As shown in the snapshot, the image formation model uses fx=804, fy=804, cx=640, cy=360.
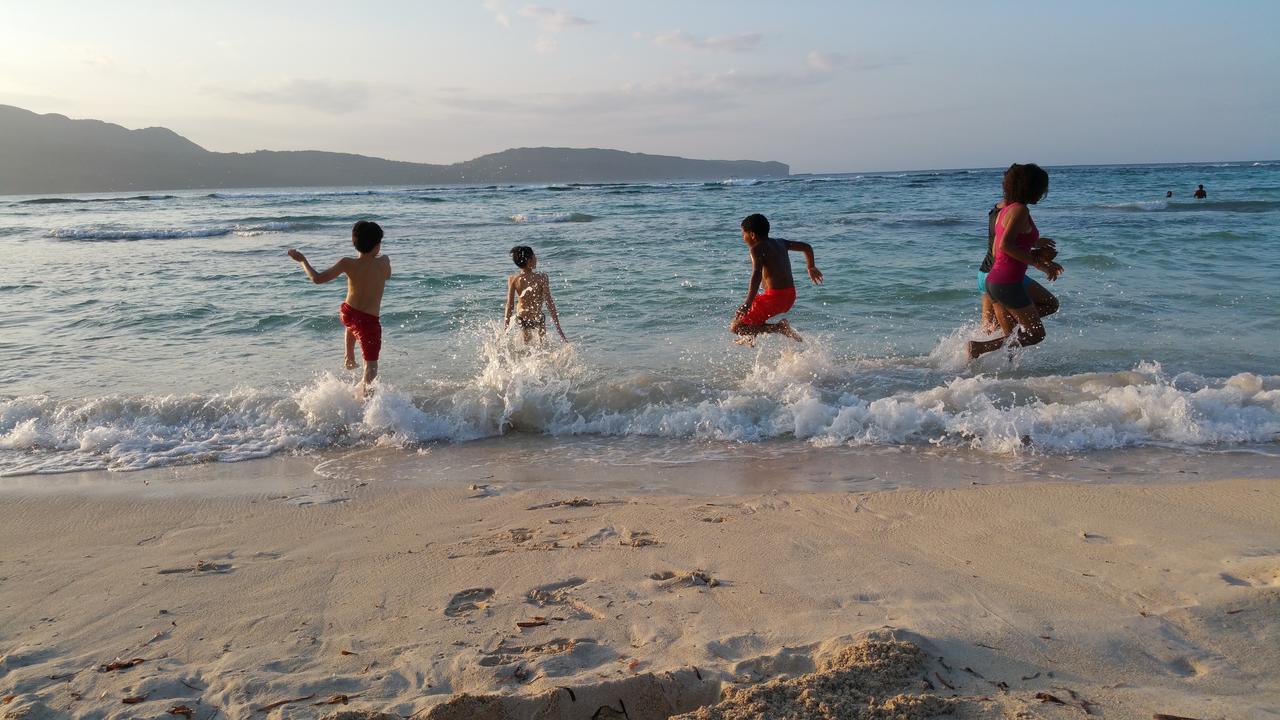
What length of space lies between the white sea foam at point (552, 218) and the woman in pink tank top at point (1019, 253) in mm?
20703

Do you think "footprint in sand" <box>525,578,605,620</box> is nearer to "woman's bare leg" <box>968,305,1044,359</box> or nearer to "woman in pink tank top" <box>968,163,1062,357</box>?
"woman in pink tank top" <box>968,163,1062,357</box>

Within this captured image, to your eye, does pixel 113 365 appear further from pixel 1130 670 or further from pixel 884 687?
pixel 1130 670

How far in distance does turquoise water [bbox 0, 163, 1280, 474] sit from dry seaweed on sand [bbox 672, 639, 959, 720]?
318 cm

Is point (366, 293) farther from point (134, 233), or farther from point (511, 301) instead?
point (134, 233)

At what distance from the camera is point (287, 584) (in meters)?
3.39

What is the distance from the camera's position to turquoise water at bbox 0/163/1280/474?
579 centimetres

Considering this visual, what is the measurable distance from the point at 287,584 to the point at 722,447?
10.1 ft

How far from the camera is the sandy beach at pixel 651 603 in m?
2.44

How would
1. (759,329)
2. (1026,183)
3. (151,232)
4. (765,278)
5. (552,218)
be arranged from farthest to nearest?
(552,218) < (151,232) < (759,329) < (765,278) < (1026,183)

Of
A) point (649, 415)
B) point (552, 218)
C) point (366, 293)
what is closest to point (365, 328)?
point (366, 293)

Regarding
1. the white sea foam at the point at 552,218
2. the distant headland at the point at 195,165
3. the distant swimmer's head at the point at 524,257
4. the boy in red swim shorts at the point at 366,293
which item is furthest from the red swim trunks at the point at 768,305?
the distant headland at the point at 195,165

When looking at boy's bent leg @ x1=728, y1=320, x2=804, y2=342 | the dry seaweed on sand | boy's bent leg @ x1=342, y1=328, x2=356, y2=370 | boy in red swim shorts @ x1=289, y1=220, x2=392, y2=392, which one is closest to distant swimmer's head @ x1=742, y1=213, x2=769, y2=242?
boy's bent leg @ x1=728, y1=320, x2=804, y2=342

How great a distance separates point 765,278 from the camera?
736cm

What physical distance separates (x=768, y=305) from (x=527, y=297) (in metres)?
2.47
